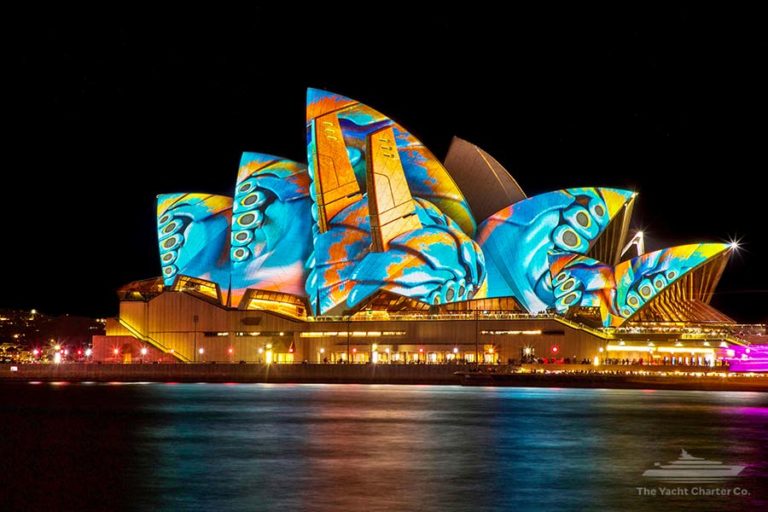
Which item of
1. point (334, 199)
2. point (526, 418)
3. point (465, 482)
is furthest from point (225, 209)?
point (465, 482)

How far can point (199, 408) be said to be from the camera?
46.9 m

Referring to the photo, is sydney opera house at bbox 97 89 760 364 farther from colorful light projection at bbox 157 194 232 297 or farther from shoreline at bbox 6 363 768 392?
shoreline at bbox 6 363 768 392

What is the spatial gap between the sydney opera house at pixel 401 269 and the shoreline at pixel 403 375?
3.71 metres

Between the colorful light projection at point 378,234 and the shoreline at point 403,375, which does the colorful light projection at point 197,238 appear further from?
the colorful light projection at point 378,234

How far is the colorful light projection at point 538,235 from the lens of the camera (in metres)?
78.8

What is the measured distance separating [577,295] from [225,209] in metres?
25.8

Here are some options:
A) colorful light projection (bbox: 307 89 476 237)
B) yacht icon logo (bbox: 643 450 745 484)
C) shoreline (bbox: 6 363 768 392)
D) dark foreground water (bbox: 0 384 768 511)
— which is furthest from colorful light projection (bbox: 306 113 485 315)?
yacht icon logo (bbox: 643 450 745 484)

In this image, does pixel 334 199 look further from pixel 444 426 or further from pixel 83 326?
pixel 83 326

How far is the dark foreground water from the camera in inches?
866

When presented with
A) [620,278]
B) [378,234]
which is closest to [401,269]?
[378,234]

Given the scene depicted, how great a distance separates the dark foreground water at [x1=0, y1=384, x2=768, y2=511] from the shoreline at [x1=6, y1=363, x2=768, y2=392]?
1526 cm

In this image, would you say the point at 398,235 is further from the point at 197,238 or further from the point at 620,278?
the point at 620,278

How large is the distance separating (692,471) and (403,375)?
49963mm

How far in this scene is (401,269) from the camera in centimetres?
7744
